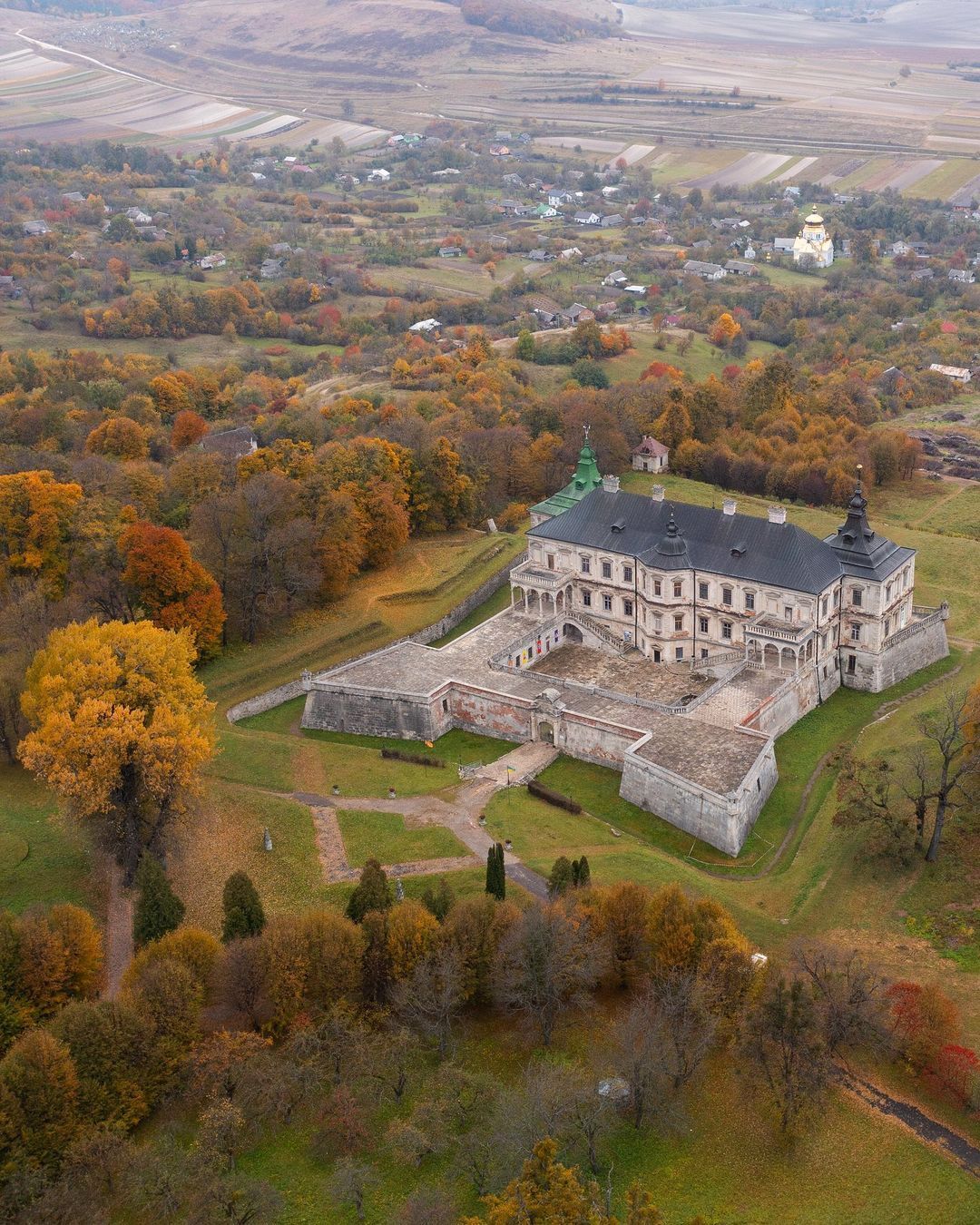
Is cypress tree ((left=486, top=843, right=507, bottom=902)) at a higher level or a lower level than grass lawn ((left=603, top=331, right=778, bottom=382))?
higher

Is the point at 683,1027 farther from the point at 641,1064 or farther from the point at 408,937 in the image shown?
the point at 408,937

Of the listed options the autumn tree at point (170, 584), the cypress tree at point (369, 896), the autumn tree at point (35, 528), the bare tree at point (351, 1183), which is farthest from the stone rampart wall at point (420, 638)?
the bare tree at point (351, 1183)

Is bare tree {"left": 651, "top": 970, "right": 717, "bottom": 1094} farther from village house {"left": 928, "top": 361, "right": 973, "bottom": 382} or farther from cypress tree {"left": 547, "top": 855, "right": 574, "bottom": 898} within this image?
village house {"left": 928, "top": 361, "right": 973, "bottom": 382}

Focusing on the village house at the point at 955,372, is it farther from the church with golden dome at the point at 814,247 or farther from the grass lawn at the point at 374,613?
the grass lawn at the point at 374,613

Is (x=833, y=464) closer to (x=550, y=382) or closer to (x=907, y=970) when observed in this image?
(x=550, y=382)

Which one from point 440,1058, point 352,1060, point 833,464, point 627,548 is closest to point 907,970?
point 440,1058

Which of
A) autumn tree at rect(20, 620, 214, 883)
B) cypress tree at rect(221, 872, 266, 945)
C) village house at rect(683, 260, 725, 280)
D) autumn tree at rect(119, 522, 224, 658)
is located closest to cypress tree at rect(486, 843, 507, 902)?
cypress tree at rect(221, 872, 266, 945)
